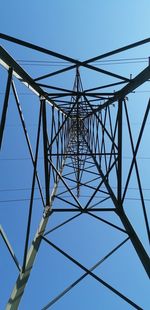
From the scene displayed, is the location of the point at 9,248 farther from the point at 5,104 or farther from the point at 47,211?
the point at 47,211

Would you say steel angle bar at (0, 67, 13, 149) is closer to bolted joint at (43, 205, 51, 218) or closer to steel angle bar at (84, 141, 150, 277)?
steel angle bar at (84, 141, 150, 277)

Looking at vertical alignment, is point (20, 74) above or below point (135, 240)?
above

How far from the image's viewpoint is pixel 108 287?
555 cm

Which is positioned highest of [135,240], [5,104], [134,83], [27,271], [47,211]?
[134,83]

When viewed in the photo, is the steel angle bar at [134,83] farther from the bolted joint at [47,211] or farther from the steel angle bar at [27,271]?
the steel angle bar at [27,271]

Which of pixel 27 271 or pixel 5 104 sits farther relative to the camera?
pixel 27 271

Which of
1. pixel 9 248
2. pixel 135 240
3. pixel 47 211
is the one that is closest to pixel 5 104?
pixel 9 248

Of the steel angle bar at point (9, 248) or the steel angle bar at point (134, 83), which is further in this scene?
the steel angle bar at point (134, 83)

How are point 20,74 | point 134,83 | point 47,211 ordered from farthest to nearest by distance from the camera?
1. point 47,211
2. point 134,83
3. point 20,74

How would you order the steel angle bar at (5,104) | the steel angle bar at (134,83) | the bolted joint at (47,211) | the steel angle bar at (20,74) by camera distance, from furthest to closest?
the bolted joint at (47,211) < the steel angle bar at (134,83) < the steel angle bar at (20,74) < the steel angle bar at (5,104)

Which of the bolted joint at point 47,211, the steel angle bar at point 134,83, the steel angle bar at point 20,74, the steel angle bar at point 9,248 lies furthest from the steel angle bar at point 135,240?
the steel angle bar at point 20,74

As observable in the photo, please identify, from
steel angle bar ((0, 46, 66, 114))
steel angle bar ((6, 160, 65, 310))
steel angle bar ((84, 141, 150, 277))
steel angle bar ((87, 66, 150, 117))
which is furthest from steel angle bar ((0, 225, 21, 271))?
steel angle bar ((87, 66, 150, 117))

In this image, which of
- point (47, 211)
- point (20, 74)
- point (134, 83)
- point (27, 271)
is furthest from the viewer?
point (47, 211)

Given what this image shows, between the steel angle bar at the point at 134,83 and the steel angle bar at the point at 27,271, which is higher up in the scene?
the steel angle bar at the point at 134,83
